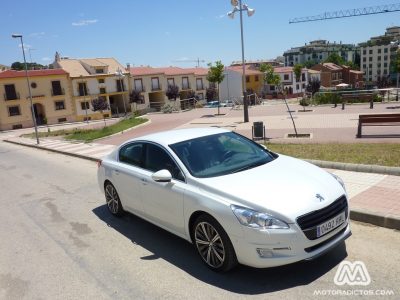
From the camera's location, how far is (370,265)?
4.38 m

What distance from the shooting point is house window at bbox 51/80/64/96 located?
53.7 meters

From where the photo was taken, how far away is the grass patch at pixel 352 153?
330 inches

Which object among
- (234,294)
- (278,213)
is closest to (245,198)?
(278,213)

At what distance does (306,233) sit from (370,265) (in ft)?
3.37

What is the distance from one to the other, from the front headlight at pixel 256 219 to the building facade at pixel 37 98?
172 ft

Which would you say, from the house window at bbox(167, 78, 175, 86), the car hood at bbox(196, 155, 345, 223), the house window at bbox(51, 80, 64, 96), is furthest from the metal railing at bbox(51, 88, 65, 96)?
the car hood at bbox(196, 155, 345, 223)

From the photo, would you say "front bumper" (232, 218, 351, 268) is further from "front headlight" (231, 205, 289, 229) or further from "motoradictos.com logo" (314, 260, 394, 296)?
"motoradictos.com logo" (314, 260, 394, 296)

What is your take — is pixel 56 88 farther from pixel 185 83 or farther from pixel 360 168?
A: pixel 360 168

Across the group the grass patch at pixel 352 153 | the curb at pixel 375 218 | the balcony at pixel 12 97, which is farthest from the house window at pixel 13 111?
the curb at pixel 375 218

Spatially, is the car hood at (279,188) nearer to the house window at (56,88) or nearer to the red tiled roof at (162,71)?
the house window at (56,88)

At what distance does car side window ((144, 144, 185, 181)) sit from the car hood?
1.58 feet

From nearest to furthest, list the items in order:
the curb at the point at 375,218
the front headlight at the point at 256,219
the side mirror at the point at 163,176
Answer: the front headlight at the point at 256,219 < the side mirror at the point at 163,176 < the curb at the point at 375,218

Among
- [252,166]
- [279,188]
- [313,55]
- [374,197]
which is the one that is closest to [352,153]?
[374,197]

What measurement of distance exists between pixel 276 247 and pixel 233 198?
0.70 metres
